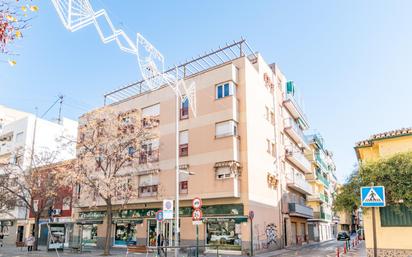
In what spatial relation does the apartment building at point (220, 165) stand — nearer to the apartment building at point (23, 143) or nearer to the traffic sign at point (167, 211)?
the traffic sign at point (167, 211)

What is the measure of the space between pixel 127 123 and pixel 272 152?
12.8 metres

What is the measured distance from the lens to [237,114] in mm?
26203

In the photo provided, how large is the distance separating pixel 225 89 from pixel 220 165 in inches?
229

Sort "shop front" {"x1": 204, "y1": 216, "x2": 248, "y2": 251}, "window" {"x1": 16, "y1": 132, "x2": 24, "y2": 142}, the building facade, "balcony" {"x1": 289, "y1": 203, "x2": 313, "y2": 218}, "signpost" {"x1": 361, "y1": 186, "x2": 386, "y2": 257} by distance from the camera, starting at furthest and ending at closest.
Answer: "window" {"x1": 16, "y1": 132, "x2": 24, "y2": 142} → "balcony" {"x1": 289, "y1": 203, "x2": 313, "y2": 218} → "shop front" {"x1": 204, "y1": 216, "x2": 248, "y2": 251} → the building facade → "signpost" {"x1": 361, "y1": 186, "x2": 386, "y2": 257}

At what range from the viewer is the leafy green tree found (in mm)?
14391

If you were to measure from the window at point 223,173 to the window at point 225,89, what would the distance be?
5534mm

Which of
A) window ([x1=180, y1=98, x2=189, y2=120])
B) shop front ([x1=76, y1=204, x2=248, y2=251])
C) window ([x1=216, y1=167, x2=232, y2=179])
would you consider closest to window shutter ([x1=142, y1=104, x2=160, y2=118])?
window ([x1=180, y1=98, x2=189, y2=120])

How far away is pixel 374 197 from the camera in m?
9.73

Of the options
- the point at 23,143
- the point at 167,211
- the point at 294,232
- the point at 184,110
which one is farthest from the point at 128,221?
the point at 23,143

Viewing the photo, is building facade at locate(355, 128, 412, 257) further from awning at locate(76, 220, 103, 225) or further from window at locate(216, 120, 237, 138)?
awning at locate(76, 220, 103, 225)

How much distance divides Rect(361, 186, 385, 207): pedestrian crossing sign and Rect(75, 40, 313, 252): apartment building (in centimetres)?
1443

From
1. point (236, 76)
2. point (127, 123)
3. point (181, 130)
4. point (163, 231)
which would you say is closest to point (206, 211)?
point (163, 231)

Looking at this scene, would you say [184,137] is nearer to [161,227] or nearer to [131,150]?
[131,150]

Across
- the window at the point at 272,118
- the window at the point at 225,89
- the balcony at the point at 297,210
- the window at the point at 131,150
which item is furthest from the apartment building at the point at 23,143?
the balcony at the point at 297,210
